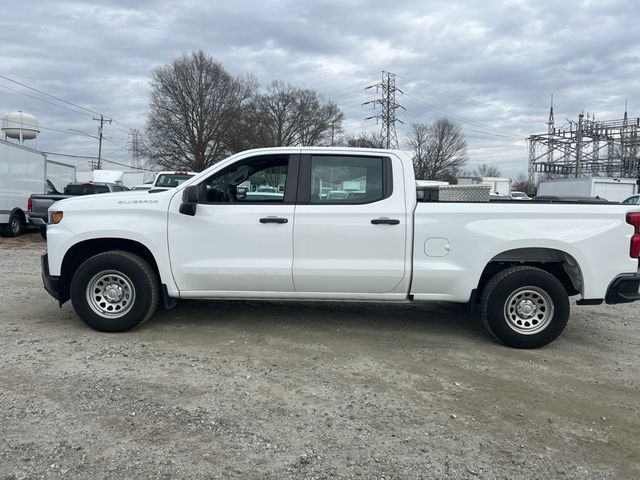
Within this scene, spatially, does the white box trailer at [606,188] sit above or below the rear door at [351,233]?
above

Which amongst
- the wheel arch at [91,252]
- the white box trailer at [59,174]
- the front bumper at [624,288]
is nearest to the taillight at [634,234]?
the front bumper at [624,288]

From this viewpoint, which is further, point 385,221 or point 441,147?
point 441,147

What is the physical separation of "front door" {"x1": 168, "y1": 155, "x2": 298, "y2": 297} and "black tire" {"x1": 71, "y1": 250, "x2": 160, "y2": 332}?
326 mm

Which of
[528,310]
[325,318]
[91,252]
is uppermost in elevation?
[91,252]

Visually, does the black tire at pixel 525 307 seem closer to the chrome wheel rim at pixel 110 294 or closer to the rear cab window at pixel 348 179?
the rear cab window at pixel 348 179

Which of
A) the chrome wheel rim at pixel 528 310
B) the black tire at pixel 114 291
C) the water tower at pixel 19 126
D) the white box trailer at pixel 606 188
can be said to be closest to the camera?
the chrome wheel rim at pixel 528 310

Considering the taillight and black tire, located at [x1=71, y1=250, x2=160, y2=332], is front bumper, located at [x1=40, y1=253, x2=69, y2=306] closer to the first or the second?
black tire, located at [x1=71, y1=250, x2=160, y2=332]

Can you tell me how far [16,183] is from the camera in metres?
15.6

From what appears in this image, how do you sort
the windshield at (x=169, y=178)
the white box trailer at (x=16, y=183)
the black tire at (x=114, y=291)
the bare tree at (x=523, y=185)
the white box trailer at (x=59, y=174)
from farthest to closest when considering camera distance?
the bare tree at (x=523, y=185), the white box trailer at (x=59, y=174), the white box trailer at (x=16, y=183), the windshield at (x=169, y=178), the black tire at (x=114, y=291)

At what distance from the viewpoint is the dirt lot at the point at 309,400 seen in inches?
119

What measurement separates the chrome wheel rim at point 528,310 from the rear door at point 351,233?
1.11m

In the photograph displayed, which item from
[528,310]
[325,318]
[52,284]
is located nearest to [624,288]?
[528,310]

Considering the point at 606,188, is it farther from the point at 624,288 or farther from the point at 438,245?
the point at 438,245

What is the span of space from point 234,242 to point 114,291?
1.34 metres
